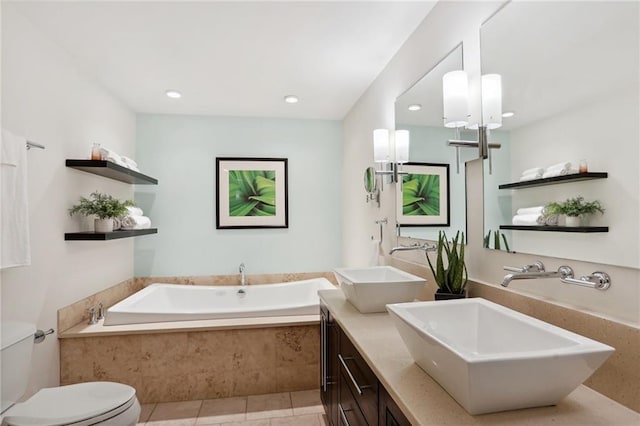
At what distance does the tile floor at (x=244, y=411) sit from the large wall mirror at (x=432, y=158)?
4.63 ft

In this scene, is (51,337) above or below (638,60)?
below

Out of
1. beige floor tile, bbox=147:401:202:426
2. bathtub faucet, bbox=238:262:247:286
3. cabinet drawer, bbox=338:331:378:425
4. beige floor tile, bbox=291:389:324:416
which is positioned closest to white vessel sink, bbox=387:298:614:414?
cabinet drawer, bbox=338:331:378:425

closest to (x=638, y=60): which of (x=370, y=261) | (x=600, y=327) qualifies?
(x=600, y=327)

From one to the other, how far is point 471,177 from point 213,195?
288 centimetres

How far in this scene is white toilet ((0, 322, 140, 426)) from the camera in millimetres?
1513

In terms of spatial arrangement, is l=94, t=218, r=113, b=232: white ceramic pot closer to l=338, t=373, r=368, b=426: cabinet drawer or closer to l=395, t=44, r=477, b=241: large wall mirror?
l=338, t=373, r=368, b=426: cabinet drawer

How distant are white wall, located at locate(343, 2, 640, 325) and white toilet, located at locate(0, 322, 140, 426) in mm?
1759

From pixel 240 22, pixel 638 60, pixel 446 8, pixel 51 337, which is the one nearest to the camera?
pixel 638 60

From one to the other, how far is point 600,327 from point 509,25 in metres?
1.13

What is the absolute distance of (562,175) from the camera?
1150 millimetres

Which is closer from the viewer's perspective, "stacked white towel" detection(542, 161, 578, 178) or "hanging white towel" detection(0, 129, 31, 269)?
"stacked white towel" detection(542, 161, 578, 178)

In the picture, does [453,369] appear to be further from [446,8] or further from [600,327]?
[446,8]

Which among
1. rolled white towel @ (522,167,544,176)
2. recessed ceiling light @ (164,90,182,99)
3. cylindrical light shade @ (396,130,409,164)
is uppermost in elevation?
recessed ceiling light @ (164,90,182,99)

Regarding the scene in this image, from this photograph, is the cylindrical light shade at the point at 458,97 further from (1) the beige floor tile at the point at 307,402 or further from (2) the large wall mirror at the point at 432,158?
(1) the beige floor tile at the point at 307,402
